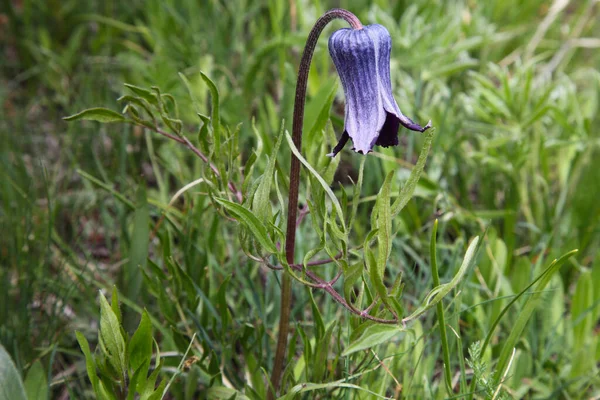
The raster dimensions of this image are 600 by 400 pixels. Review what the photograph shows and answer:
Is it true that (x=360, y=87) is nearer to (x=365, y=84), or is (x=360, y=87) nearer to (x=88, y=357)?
(x=365, y=84)

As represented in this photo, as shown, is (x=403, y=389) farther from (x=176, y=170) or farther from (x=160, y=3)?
(x=160, y=3)

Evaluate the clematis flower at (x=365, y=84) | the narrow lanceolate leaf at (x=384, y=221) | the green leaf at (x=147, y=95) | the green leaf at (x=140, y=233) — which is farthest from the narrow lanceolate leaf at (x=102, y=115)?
the narrow lanceolate leaf at (x=384, y=221)

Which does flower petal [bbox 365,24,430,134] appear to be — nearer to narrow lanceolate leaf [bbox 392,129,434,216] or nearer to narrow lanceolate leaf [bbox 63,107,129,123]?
narrow lanceolate leaf [bbox 392,129,434,216]

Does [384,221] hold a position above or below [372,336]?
Answer: above

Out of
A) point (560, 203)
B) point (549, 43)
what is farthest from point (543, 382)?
point (549, 43)

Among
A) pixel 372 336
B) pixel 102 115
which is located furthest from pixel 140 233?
pixel 372 336

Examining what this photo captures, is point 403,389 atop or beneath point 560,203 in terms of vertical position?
beneath
